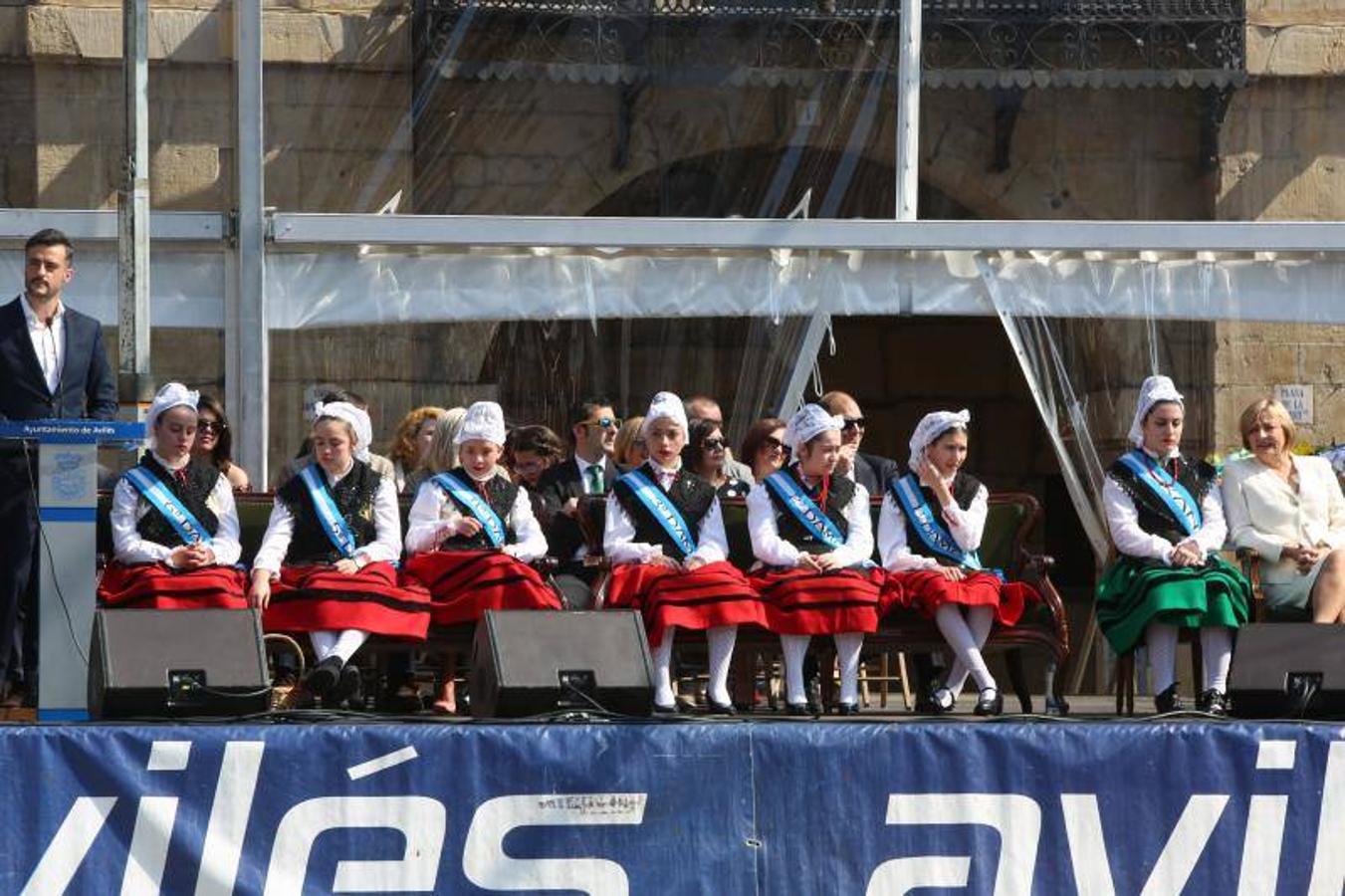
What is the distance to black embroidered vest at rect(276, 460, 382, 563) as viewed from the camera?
922cm

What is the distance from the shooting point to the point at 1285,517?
31.9 ft

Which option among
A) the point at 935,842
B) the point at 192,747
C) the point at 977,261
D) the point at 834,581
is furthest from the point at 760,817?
the point at 977,261

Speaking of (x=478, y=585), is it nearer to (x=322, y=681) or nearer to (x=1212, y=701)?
(x=322, y=681)

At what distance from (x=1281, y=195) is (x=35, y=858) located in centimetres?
845

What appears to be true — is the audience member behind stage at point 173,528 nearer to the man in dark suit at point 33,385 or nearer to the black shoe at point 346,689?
the man in dark suit at point 33,385

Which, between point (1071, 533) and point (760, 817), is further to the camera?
point (1071, 533)

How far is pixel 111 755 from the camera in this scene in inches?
266

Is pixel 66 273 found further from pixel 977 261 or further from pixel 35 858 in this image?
pixel 977 261

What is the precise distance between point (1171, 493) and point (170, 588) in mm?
3702

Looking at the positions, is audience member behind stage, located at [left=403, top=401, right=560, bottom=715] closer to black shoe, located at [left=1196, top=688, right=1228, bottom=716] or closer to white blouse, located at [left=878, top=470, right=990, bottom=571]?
white blouse, located at [left=878, top=470, right=990, bottom=571]

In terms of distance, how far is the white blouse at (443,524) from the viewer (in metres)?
9.31

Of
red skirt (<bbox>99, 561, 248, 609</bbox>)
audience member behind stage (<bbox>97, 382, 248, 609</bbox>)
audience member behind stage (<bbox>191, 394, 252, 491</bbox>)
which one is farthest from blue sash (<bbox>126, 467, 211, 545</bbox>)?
audience member behind stage (<bbox>191, 394, 252, 491</bbox>)

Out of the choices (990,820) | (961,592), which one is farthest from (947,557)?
(990,820)

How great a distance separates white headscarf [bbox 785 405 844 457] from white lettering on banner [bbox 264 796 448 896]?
118 inches
